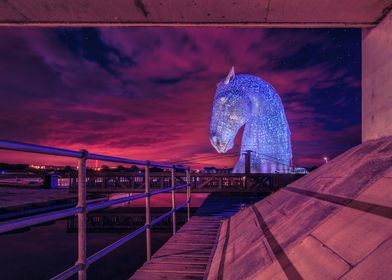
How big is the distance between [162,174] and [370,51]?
11265 millimetres

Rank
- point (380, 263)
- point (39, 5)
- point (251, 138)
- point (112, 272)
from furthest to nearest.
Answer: point (251, 138) < point (112, 272) < point (39, 5) < point (380, 263)

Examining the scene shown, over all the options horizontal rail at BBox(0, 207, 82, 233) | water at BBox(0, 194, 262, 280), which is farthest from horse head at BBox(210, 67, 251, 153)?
horizontal rail at BBox(0, 207, 82, 233)

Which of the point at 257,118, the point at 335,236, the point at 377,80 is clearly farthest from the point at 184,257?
the point at 257,118

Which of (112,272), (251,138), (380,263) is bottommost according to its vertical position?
(112,272)

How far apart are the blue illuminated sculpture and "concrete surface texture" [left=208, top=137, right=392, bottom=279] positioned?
32.0 feet

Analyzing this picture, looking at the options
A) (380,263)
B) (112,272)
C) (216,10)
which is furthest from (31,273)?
(380,263)

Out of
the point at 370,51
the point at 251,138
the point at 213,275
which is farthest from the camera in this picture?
the point at 251,138

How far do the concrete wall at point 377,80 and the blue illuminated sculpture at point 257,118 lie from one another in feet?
29.0

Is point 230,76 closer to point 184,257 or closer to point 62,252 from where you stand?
point 62,252

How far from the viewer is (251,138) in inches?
499

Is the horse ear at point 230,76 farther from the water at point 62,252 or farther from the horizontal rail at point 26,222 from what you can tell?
the horizontal rail at point 26,222

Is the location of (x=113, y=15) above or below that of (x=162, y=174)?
above

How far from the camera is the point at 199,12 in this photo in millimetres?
2730

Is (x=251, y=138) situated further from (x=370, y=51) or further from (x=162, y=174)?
(x=370, y=51)
